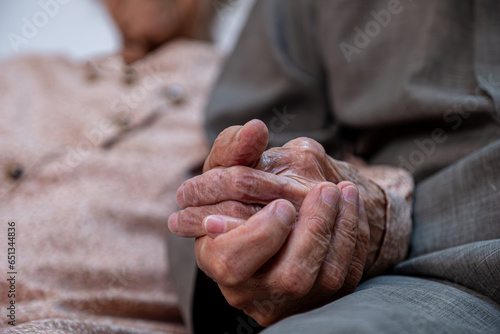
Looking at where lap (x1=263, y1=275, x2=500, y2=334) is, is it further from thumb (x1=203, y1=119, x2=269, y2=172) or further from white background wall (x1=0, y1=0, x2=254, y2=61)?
white background wall (x1=0, y1=0, x2=254, y2=61)

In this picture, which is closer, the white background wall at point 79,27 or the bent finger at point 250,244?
the bent finger at point 250,244

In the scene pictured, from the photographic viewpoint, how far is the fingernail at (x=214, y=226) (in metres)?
0.39

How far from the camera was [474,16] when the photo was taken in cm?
69

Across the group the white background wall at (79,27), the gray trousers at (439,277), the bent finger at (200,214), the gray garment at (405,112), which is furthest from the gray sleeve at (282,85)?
the white background wall at (79,27)

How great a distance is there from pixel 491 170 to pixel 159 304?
60 centimetres

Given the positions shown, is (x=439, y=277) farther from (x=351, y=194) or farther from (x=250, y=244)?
(x=250, y=244)

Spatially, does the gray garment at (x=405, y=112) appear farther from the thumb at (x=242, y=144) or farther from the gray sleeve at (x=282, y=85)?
the thumb at (x=242, y=144)

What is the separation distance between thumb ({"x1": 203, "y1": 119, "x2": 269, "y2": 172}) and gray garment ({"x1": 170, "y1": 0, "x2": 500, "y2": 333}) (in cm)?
17

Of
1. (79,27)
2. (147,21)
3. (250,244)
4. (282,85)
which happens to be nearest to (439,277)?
(250,244)

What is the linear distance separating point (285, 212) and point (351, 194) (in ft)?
0.32

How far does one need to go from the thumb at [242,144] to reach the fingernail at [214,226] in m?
0.07

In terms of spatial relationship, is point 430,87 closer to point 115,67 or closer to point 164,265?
point 164,265

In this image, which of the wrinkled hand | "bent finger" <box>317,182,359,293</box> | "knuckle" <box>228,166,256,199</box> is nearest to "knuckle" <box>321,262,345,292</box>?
"bent finger" <box>317,182,359,293</box>

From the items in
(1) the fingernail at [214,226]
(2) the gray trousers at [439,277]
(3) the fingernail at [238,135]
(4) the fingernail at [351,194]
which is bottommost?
(2) the gray trousers at [439,277]
